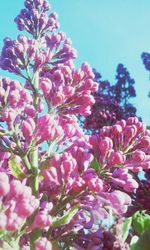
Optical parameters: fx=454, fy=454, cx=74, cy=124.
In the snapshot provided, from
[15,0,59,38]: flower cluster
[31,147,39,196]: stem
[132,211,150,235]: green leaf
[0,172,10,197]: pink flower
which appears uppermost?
[15,0,59,38]: flower cluster

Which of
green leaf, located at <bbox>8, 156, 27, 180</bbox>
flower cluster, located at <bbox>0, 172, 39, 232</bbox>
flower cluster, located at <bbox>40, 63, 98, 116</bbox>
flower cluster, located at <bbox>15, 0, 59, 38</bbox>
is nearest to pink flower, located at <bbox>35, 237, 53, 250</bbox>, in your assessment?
flower cluster, located at <bbox>0, 172, 39, 232</bbox>

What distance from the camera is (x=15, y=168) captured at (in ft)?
8.55

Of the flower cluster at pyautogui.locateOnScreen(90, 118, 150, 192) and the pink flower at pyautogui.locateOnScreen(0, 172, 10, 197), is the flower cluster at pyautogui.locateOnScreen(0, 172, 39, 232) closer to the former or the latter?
→ the pink flower at pyautogui.locateOnScreen(0, 172, 10, 197)

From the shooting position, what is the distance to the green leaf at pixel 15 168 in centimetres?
260

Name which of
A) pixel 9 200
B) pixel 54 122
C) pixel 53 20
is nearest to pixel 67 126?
pixel 54 122

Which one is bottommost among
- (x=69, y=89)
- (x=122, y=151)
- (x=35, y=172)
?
(x=35, y=172)

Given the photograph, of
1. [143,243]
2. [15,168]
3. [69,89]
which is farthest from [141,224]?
[69,89]

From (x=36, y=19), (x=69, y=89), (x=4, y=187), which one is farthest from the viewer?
(x=36, y=19)

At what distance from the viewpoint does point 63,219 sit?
2391 millimetres

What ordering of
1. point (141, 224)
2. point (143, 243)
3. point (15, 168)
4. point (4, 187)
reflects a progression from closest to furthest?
1. point (4, 187)
2. point (143, 243)
3. point (141, 224)
4. point (15, 168)

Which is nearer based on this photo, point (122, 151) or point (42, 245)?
point (42, 245)

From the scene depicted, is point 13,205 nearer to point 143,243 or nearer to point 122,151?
point 143,243

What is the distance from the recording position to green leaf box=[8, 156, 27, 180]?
2602 millimetres

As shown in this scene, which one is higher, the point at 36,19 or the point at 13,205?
the point at 36,19
